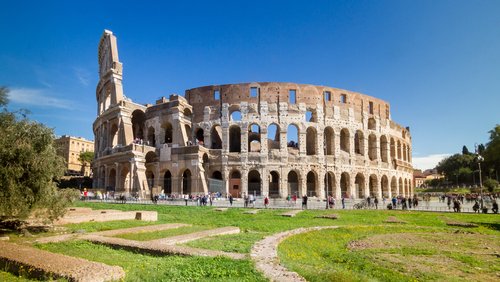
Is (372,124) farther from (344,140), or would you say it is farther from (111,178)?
(111,178)

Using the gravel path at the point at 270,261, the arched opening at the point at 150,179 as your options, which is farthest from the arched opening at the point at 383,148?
the gravel path at the point at 270,261

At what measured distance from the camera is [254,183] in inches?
1599

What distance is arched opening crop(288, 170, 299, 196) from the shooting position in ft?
132

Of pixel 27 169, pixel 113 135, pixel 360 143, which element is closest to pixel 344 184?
pixel 360 143

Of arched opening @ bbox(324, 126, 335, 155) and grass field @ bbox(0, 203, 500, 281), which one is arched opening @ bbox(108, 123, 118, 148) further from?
grass field @ bbox(0, 203, 500, 281)

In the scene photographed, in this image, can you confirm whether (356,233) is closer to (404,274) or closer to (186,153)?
(404,274)

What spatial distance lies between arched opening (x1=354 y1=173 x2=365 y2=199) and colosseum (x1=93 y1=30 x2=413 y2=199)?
0.13 m

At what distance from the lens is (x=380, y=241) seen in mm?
11633

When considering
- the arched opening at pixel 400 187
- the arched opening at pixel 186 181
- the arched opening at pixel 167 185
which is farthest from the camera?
the arched opening at pixel 400 187

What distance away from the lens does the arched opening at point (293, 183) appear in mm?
40281

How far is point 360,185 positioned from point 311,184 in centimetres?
698

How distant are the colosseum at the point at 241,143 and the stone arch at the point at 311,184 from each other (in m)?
0.16

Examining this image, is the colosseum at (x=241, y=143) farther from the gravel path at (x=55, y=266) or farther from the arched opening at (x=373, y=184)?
the gravel path at (x=55, y=266)

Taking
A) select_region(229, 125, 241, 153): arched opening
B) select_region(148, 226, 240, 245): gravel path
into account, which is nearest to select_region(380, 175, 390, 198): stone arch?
select_region(229, 125, 241, 153): arched opening
